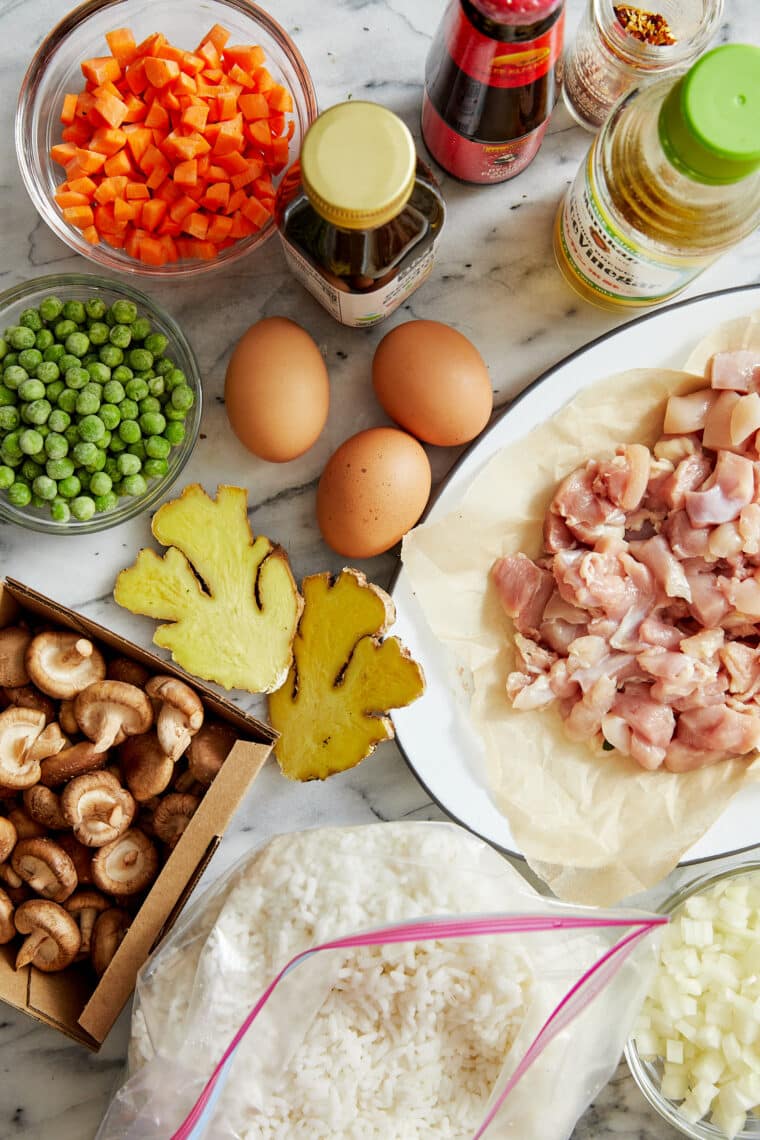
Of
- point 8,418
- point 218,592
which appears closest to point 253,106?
point 8,418

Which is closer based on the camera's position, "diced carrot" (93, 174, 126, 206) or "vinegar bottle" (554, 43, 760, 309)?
"vinegar bottle" (554, 43, 760, 309)

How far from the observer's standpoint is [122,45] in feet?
3.78

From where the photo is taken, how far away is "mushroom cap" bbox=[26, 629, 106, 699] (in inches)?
44.3

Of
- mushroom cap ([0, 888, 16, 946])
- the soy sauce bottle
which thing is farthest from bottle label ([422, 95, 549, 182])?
mushroom cap ([0, 888, 16, 946])

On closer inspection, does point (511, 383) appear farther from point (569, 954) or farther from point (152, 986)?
point (152, 986)

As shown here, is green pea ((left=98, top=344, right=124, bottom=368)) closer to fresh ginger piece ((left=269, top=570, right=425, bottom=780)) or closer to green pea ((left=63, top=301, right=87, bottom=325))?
green pea ((left=63, top=301, right=87, bottom=325))

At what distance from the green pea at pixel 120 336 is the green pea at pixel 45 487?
185mm

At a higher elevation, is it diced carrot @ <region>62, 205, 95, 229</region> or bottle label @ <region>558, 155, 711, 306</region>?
bottle label @ <region>558, 155, 711, 306</region>

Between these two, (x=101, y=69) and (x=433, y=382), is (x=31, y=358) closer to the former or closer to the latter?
(x=101, y=69)

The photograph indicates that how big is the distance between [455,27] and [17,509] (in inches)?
29.8

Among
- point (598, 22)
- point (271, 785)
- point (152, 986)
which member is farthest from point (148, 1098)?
point (598, 22)

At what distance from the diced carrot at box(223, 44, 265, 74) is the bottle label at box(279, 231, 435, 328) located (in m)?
0.21

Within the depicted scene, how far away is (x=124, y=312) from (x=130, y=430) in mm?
150

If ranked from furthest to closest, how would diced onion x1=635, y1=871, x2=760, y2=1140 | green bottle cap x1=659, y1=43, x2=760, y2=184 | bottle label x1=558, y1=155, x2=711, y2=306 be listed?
diced onion x1=635, y1=871, x2=760, y2=1140 → bottle label x1=558, y1=155, x2=711, y2=306 → green bottle cap x1=659, y1=43, x2=760, y2=184
